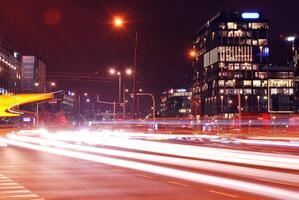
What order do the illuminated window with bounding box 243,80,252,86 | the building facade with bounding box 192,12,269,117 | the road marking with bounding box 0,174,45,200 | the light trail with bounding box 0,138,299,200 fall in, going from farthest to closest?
the illuminated window with bounding box 243,80,252,86
the building facade with bounding box 192,12,269,117
the light trail with bounding box 0,138,299,200
the road marking with bounding box 0,174,45,200

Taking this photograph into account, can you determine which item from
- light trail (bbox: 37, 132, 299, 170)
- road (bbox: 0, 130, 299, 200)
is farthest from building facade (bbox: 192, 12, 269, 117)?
road (bbox: 0, 130, 299, 200)

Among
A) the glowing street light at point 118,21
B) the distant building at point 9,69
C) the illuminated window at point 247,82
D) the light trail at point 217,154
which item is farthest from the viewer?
the illuminated window at point 247,82

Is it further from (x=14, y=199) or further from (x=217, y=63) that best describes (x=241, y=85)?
(x=14, y=199)

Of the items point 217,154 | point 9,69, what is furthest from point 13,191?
point 9,69

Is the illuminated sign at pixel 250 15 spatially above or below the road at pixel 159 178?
above

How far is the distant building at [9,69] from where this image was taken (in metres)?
150

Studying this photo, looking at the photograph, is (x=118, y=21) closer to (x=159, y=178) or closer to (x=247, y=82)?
(x=159, y=178)

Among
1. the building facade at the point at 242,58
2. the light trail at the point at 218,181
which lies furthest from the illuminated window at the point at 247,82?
the light trail at the point at 218,181

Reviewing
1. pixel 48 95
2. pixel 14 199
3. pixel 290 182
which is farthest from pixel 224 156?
pixel 48 95

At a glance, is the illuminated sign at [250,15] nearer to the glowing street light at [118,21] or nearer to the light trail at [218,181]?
the glowing street light at [118,21]

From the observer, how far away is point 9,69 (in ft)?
534

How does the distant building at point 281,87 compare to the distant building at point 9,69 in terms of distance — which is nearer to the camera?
the distant building at point 9,69

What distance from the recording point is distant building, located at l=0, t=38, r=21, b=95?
150 m

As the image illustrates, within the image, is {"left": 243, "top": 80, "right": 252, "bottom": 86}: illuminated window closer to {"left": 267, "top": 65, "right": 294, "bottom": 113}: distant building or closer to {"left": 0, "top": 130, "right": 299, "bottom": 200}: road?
{"left": 267, "top": 65, "right": 294, "bottom": 113}: distant building
